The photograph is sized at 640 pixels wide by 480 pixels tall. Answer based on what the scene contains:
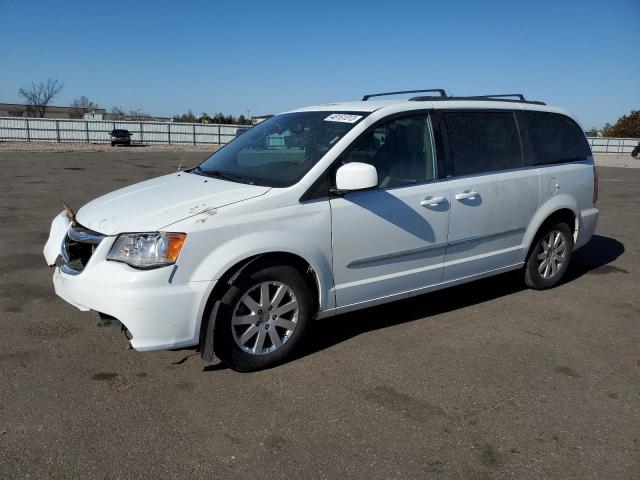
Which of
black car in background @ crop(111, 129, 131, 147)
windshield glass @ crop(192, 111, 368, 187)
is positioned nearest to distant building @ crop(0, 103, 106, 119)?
black car in background @ crop(111, 129, 131, 147)

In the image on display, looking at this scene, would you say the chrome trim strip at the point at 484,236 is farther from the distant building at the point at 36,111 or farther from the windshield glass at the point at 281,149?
the distant building at the point at 36,111

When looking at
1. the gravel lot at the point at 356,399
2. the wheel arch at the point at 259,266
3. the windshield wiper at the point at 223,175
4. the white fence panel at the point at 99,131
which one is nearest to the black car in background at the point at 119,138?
the white fence panel at the point at 99,131

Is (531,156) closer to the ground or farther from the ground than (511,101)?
closer to the ground

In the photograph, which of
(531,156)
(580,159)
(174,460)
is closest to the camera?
(174,460)

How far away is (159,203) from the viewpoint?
146 inches

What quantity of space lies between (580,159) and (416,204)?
2.51 m

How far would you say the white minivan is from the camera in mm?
3373

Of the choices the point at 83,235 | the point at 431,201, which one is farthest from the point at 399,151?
the point at 83,235

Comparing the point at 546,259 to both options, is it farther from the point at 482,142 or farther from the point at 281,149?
the point at 281,149

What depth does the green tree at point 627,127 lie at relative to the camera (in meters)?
65.8

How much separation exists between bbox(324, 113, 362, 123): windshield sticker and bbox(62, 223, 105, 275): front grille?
75.8 inches

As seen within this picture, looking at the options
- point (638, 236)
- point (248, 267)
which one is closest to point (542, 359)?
point (248, 267)

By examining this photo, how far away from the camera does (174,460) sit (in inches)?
109

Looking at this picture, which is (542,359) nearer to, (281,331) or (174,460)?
(281,331)
